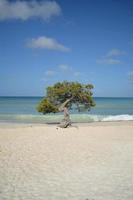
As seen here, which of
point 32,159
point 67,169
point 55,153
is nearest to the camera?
Answer: point 67,169

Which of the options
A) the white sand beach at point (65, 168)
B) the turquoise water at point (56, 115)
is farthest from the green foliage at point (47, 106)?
the turquoise water at point (56, 115)

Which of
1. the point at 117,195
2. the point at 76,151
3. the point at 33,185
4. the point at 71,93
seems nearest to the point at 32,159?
the point at 76,151

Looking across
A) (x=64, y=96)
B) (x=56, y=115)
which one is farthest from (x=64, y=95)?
(x=56, y=115)

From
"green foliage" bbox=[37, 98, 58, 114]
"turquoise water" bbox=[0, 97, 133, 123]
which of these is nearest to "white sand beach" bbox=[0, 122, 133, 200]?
"green foliage" bbox=[37, 98, 58, 114]

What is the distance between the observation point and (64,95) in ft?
70.2

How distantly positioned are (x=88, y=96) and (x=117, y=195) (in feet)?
49.6

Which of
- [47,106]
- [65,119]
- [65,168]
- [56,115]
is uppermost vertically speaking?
[47,106]

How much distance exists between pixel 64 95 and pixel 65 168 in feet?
41.2

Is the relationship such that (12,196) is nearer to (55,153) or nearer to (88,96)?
(55,153)

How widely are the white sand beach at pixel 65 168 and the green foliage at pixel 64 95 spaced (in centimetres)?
606

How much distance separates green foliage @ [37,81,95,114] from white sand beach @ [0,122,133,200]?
606cm

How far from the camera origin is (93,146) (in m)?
13.3

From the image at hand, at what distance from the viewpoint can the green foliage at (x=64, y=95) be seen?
21.1 m

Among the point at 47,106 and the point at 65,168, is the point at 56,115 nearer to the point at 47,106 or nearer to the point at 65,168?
the point at 47,106
